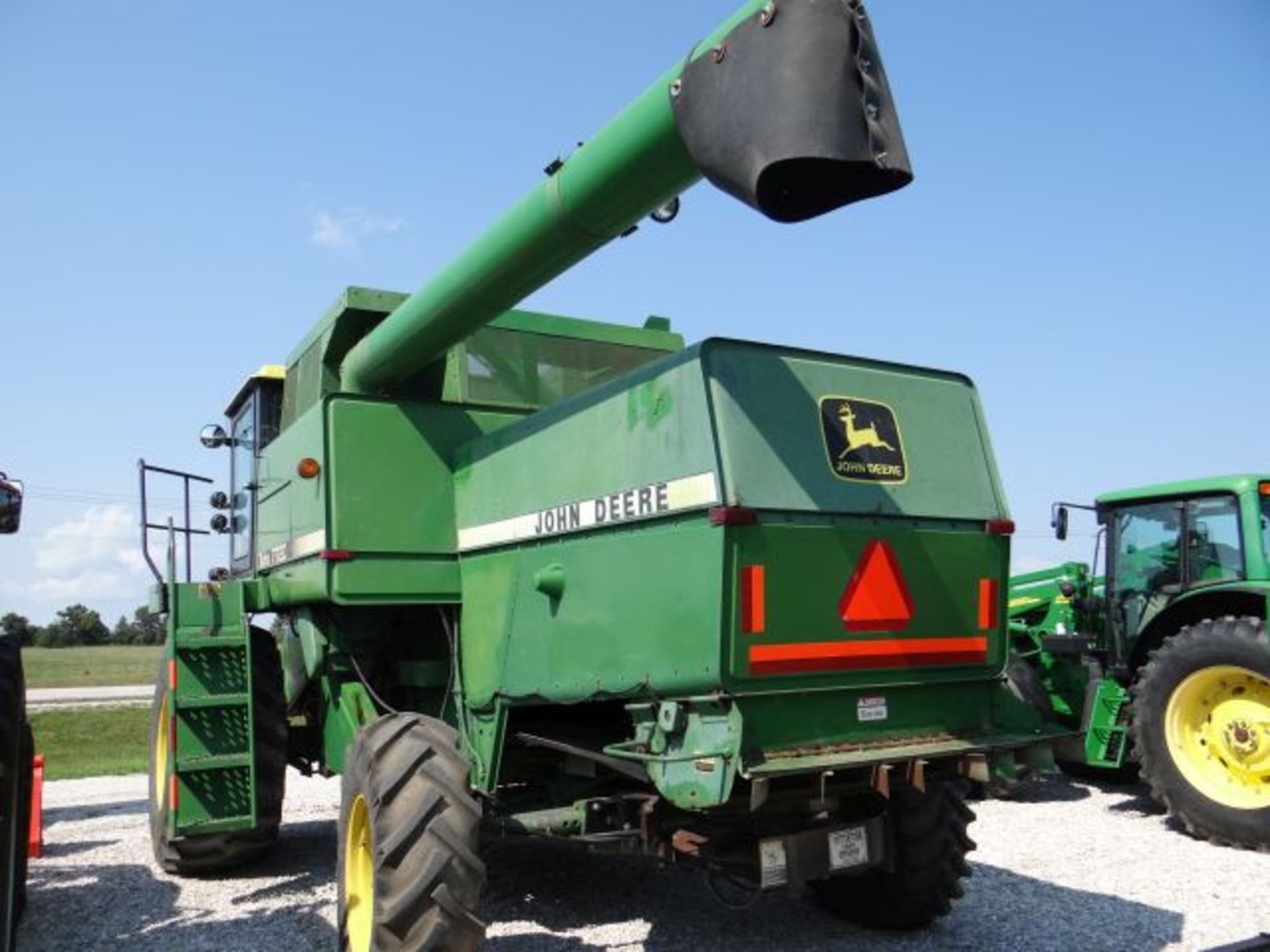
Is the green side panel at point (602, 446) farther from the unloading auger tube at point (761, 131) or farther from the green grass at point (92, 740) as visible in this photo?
the green grass at point (92, 740)

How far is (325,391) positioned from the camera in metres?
6.21

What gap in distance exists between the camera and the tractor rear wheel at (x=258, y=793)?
20.7 ft

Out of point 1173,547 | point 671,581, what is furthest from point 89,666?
point 671,581

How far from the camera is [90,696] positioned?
26.2 m

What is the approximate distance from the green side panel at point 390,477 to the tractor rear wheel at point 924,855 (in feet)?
8.51

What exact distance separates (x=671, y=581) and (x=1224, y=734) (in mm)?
5887

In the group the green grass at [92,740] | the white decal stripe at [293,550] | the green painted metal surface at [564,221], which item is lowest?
the green grass at [92,740]

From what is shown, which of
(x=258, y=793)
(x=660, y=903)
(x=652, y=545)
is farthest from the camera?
(x=258, y=793)

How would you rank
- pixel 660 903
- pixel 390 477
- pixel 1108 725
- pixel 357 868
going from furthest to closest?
pixel 1108 725, pixel 660 903, pixel 390 477, pixel 357 868

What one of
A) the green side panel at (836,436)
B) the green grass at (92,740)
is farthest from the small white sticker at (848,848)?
the green grass at (92,740)

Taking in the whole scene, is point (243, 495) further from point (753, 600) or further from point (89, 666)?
point (89, 666)

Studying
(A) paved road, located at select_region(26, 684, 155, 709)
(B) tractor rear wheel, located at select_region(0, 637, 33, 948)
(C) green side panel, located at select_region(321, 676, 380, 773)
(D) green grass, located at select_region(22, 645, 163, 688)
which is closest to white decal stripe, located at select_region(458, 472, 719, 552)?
(C) green side panel, located at select_region(321, 676, 380, 773)

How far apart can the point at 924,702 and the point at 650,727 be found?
3.93 ft

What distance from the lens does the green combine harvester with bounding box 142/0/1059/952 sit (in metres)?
3.66
